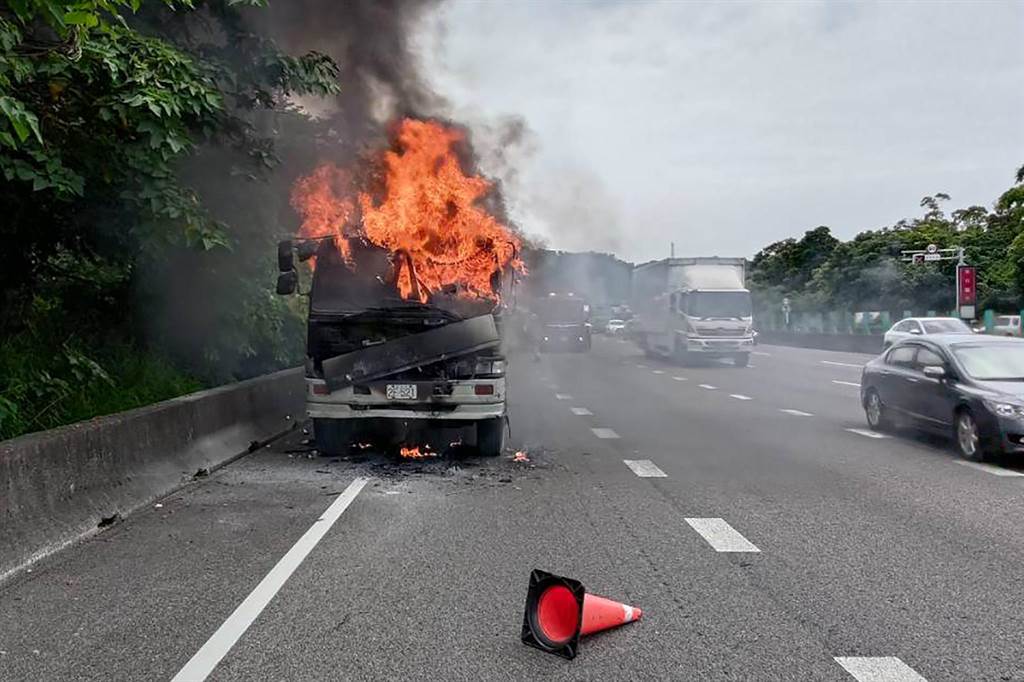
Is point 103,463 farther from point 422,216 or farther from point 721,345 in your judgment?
point 721,345

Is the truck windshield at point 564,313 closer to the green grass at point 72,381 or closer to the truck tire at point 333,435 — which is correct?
the green grass at point 72,381

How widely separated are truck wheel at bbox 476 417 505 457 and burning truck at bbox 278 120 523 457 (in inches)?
0.4

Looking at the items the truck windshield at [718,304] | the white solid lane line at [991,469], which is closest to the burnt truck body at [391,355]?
the white solid lane line at [991,469]

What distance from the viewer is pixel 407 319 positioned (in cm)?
1103

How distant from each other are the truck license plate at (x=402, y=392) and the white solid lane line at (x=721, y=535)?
390 centimetres

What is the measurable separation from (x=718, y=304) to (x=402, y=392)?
22.9m

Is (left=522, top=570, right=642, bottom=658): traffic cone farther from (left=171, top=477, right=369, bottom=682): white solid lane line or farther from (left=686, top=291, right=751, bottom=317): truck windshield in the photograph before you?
(left=686, top=291, right=751, bottom=317): truck windshield

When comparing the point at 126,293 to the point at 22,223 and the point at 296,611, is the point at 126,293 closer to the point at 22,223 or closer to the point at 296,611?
the point at 22,223

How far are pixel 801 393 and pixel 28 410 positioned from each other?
16.0 meters

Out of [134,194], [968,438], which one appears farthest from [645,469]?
[134,194]

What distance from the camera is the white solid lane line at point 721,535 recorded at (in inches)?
266

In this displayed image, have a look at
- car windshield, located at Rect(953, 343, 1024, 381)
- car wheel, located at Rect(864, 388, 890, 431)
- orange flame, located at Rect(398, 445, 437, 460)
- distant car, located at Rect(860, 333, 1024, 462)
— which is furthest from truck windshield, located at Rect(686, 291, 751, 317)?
orange flame, located at Rect(398, 445, 437, 460)

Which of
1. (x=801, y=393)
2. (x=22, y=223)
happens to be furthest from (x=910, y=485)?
(x=801, y=393)

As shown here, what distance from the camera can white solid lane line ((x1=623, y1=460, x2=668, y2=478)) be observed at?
1006cm
